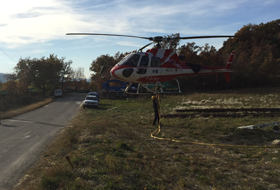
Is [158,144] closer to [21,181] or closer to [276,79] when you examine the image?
[21,181]

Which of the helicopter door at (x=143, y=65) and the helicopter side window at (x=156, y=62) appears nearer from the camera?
the helicopter door at (x=143, y=65)

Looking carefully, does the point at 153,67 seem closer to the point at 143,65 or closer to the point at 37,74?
the point at 143,65

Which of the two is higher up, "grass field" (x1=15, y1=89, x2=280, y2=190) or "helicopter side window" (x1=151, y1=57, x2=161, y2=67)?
"helicopter side window" (x1=151, y1=57, x2=161, y2=67)

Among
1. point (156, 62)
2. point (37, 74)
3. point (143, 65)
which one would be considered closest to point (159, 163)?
point (143, 65)

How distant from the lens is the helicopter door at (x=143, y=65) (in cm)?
1362

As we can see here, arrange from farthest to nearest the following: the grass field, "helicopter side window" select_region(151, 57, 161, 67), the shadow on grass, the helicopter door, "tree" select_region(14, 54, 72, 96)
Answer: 1. "tree" select_region(14, 54, 72, 96)
2. "helicopter side window" select_region(151, 57, 161, 67)
3. the helicopter door
4. the shadow on grass
5. the grass field

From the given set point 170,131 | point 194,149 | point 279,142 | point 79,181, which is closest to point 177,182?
point 79,181

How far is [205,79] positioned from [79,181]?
40942 mm

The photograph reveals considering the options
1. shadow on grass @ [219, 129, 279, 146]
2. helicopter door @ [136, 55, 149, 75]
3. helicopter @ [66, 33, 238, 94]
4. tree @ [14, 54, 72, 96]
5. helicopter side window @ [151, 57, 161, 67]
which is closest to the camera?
shadow on grass @ [219, 129, 279, 146]

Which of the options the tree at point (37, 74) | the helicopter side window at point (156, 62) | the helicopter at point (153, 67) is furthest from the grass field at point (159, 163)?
the tree at point (37, 74)

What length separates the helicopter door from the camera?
1362 centimetres

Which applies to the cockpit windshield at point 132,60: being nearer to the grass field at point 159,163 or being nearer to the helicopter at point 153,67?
the helicopter at point 153,67

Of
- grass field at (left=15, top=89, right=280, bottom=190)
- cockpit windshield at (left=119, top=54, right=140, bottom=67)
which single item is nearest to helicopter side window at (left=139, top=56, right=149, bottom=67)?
cockpit windshield at (left=119, top=54, right=140, bottom=67)

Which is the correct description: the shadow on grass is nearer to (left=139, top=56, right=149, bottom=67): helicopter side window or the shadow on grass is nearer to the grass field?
the grass field
